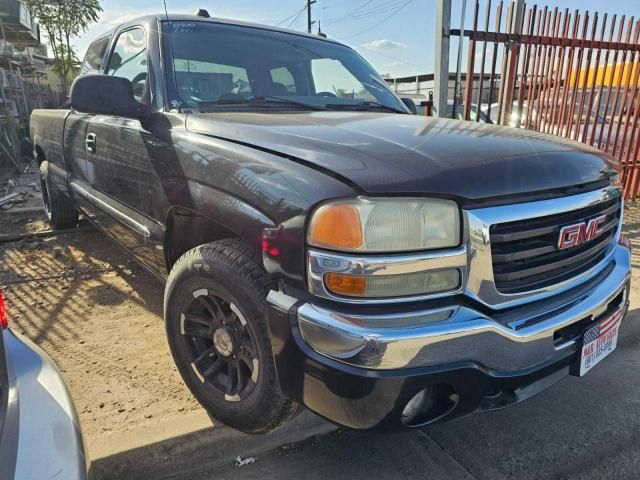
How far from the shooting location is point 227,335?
1.99 metres

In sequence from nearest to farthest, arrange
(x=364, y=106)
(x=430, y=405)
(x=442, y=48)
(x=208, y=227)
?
1. (x=430, y=405)
2. (x=208, y=227)
3. (x=364, y=106)
4. (x=442, y=48)

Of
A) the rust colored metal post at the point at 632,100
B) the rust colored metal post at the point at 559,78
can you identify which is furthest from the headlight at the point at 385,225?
the rust colored metal post at the point at 632,100

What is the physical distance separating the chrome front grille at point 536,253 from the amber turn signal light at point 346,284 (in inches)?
18.4

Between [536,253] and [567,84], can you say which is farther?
[567,84]

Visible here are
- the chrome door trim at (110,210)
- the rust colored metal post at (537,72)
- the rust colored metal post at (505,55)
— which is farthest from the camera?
the rust colored metal post at (537,72)

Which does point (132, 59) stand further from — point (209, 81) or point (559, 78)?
point (559, 78)

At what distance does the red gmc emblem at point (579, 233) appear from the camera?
5.98 feet

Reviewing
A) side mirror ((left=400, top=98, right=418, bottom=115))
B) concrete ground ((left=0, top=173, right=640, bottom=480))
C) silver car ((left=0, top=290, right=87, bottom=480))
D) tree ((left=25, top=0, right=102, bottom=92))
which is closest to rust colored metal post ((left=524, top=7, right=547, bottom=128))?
side mirror ((left=400, top=98, right=418, bottom=115))

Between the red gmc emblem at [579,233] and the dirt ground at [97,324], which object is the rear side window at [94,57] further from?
the red gmc emblem at [579,233]

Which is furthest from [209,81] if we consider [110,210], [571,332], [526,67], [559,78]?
[559,78]

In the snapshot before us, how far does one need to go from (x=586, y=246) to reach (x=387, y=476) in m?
1.25

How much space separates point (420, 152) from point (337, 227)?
474mm

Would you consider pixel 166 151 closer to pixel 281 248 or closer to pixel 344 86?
pixel 281 248

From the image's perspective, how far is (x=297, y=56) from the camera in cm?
316
